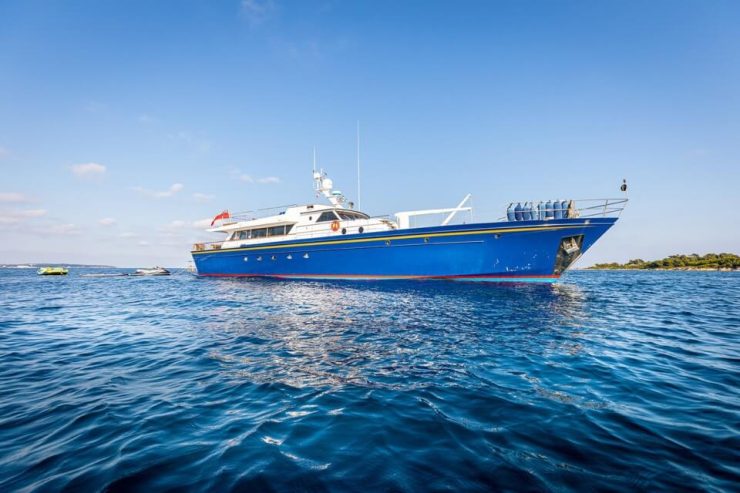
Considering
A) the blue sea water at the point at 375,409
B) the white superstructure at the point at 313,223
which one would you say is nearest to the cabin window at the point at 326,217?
the white superstructure at the point at 313,223

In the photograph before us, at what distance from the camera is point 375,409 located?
3.35m

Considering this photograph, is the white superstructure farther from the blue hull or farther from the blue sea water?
the blue sea water

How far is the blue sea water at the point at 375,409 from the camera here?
232cm

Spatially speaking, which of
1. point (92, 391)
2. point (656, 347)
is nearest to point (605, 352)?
point (656, 347)

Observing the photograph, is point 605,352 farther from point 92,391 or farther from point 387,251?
point 387,251

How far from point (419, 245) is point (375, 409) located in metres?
14.6

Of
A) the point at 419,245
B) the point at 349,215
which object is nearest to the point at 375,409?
the point at 419,245

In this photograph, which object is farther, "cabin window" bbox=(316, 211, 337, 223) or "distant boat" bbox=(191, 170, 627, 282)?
"cabin window" bbox=(316, 211, 337, 223)

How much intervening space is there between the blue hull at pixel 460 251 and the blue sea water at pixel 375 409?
28.8ft

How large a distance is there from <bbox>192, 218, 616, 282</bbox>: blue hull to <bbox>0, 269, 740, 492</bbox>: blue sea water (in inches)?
345

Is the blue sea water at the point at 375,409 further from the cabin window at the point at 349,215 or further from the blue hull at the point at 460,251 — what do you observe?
the cabin window at the point at 349,215

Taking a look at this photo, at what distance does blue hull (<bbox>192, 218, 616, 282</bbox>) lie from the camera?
619 inches

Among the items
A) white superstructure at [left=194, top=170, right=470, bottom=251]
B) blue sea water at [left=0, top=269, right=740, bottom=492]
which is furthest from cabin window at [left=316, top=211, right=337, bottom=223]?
blue sea water at [left=0, top=269, right=740, bottom=492]

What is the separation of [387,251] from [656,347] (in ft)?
44.0
